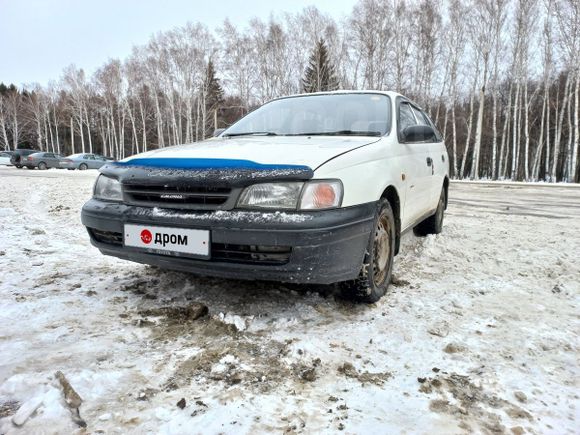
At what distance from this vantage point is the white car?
202 centimetres

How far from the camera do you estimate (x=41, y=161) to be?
2319 cm

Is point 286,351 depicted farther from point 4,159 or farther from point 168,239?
point 4,159

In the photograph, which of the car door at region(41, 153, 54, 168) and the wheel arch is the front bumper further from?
the car door at region(41, 153, 54, 168)

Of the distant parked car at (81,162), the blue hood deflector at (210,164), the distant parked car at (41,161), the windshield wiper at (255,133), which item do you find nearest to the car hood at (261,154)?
the blue hood deflector at (210,164)

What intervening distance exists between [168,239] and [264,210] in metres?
0.57

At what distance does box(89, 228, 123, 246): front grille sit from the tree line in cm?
2215

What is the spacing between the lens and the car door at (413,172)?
307 cm

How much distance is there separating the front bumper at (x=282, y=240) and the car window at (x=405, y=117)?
126cm

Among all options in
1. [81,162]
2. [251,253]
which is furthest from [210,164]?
[81,162]

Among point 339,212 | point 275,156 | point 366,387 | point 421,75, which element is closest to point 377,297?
point 339,212

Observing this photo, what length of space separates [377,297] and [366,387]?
91 centimetres

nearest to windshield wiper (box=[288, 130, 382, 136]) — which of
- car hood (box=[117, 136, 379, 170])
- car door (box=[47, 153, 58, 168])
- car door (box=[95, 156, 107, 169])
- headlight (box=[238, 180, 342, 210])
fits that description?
car hood (box=[117, 136, 379, 170])

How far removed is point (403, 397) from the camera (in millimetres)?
1576

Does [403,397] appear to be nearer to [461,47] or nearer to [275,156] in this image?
[275,156]
